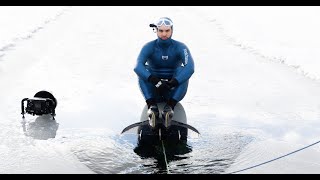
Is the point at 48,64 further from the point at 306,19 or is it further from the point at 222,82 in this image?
the point at 306,19

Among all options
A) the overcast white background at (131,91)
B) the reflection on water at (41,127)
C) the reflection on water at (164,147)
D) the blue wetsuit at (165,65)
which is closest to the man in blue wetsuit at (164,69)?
the blue wetsuit at (165,65)

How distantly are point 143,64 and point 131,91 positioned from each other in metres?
2.12

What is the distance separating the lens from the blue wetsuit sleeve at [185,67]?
21.1ft

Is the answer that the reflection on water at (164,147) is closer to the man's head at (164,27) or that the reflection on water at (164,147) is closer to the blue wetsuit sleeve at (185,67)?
the blue wetsuit sleeve at (185,67)

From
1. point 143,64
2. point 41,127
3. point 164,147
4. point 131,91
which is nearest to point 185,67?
point 143,64

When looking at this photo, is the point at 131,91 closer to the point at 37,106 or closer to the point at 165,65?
the point at 165,65

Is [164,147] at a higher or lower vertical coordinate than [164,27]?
lower

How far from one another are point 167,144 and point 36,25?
14.6 meters

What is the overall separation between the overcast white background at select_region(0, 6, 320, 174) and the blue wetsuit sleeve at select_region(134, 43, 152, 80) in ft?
2.67

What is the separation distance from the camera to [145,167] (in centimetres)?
493

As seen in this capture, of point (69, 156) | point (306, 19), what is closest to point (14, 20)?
point (306, 19)

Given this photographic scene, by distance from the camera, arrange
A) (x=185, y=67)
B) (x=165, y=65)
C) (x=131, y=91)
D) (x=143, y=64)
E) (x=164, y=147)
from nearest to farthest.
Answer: (x=164, y=147)
(x=185, y=67)
(x=143, y=64)
(x=165, y=65)
(x=131, y=91)

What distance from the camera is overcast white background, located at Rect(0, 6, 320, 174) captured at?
5422 millimetres

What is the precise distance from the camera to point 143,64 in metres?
6.64
